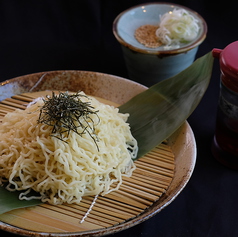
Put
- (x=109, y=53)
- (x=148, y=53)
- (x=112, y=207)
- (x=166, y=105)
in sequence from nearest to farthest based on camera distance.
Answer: (x=112, y=207) < (x=166, y=105) < (x=148, y=53) < (x=109, y=53)

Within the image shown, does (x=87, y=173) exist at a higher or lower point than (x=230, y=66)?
lower

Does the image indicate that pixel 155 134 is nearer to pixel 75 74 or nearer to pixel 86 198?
pixel 86 198

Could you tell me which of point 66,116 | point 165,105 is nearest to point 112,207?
point 66,116

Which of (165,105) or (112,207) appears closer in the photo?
(112,207)

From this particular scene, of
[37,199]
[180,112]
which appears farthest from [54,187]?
[180,112]

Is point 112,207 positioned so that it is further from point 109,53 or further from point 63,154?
point 109,53

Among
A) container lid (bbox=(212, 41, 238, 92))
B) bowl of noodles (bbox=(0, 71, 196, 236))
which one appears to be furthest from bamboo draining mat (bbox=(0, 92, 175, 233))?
container lid (bbox=(212, 41, 238, 92))
